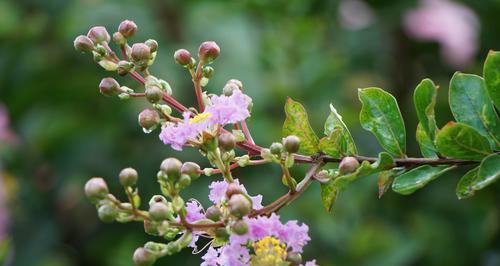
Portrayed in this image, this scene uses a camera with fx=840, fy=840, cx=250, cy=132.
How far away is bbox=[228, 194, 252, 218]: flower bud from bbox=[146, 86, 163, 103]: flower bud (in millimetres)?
132

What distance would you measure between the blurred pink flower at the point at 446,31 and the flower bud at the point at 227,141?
1.35m

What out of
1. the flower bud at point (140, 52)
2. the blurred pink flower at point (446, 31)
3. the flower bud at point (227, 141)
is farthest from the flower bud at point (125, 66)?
the blurred pink flower at point (446, 31)

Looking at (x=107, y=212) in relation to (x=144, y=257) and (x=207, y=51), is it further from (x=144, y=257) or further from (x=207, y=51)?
(x=207, y=51)

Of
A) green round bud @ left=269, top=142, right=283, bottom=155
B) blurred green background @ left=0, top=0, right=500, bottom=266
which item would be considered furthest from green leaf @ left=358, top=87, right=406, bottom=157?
blurred green background @ left=0, top=0, right=500, bottom=266

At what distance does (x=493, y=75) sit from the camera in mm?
740

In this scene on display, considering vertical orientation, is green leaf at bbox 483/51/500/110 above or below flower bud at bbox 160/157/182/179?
above

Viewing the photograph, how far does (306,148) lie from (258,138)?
1.03 m

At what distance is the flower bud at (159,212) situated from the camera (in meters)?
0.64

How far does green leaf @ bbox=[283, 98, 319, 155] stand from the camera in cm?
77

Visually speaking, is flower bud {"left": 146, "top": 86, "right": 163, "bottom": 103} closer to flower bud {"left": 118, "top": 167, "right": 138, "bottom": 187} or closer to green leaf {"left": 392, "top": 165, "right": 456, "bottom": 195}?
flower bud {"left": 118, "top": 167, "right": 138, "bottom": 187}

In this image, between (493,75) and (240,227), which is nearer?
(240,227)

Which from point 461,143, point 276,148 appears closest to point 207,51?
point 276,148

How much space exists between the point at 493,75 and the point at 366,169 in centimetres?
14

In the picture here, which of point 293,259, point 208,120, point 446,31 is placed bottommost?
point 446,31
